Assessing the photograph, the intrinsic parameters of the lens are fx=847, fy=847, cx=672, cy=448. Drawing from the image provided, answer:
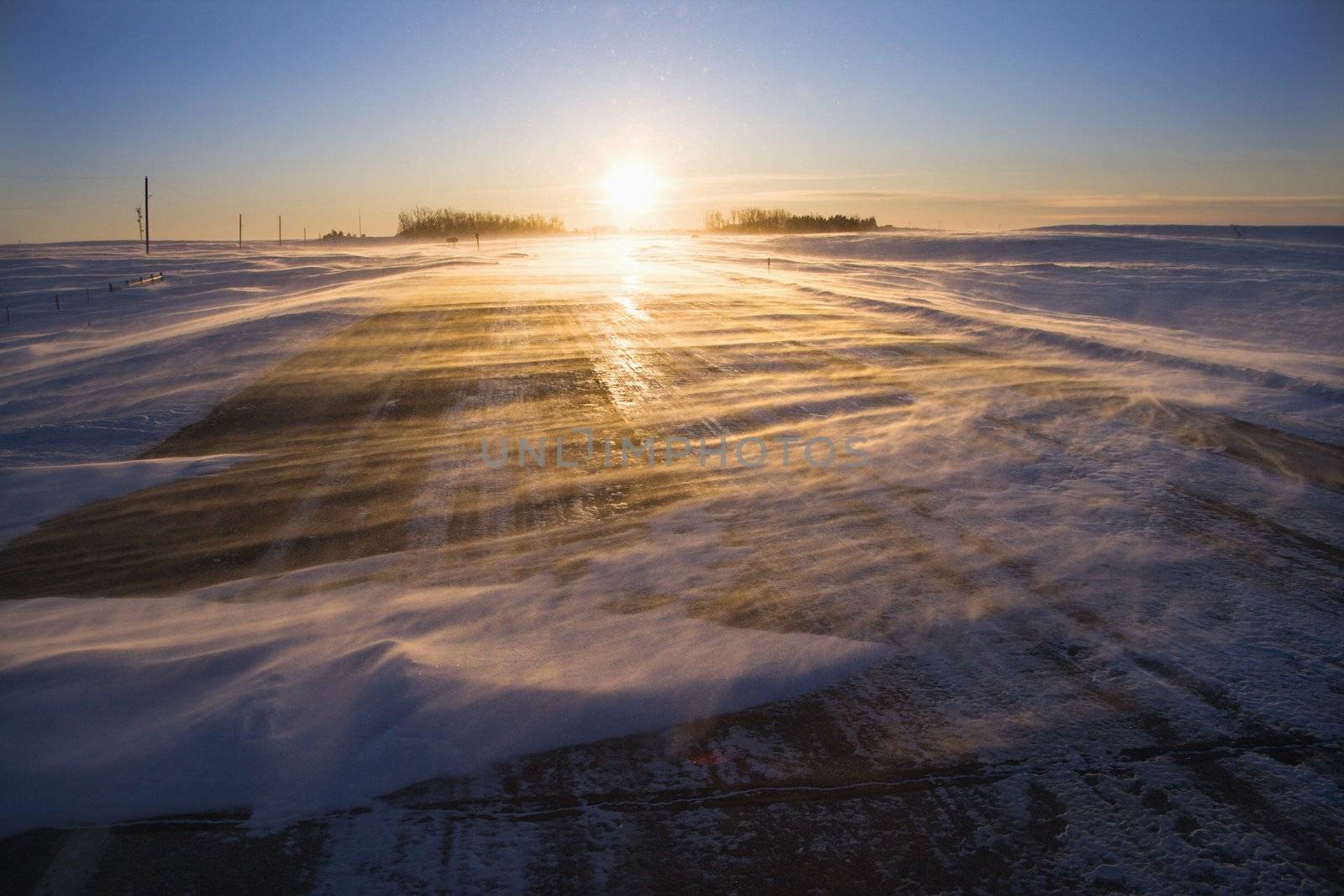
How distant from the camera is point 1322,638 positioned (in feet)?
10.6

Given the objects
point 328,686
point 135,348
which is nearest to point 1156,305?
→ point 328,686

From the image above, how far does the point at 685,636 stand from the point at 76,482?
180 inches

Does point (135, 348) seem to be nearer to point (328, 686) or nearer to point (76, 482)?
point (76, 482)

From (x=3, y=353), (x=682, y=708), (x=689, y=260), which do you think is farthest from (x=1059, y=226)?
(x=682, y=708)

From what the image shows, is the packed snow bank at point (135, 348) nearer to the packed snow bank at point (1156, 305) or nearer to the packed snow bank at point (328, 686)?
the packed snow bank at point (328, 686)

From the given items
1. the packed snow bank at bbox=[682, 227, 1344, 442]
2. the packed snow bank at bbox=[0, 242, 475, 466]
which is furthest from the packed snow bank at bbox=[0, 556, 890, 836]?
the packed snow bank at bbox=[682, 227, 1344, 442]

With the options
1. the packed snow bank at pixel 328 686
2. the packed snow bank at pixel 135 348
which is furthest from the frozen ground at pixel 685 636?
the packed snow bank at pixel 135 348

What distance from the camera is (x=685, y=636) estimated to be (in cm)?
339

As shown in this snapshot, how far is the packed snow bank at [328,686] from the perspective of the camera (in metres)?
2.57

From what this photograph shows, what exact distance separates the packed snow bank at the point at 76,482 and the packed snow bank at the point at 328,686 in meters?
1.52

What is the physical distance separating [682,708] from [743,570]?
1.16 m

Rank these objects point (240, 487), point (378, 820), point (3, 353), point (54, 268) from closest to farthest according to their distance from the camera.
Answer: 1. point (378, 820)
2. point (240, 487)
3. point (3, 353)
4. point (54, 268)

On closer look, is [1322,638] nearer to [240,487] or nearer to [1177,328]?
[240,487]

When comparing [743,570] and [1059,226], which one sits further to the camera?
[1059,226]
